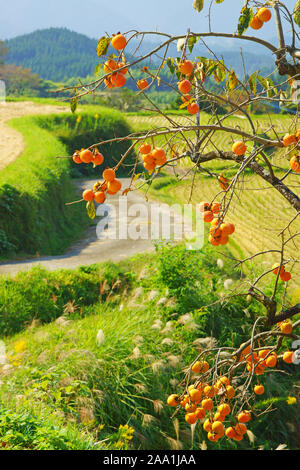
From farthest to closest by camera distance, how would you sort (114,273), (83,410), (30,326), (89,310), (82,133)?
(82,133), (114,273), (89,310), (30,326), (83,410)

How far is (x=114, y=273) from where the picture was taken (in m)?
6.68

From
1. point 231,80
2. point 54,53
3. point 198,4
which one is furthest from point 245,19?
point 54,53

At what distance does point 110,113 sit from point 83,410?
14.8 m

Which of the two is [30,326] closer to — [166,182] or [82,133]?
[166,182]

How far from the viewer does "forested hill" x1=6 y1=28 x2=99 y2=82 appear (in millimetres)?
109312

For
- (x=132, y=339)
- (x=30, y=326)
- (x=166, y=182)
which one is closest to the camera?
(x=132, y=339)

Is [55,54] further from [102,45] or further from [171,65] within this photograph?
[102,45]

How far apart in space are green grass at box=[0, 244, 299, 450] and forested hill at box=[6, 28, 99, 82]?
10364 cm

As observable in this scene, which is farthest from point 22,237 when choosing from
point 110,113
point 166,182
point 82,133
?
point 110,113

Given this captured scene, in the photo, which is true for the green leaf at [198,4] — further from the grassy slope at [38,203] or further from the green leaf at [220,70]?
the grassy slope at [38,203]

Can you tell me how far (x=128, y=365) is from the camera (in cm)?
465

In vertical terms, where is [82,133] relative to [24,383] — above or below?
above

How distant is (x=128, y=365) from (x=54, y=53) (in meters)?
132

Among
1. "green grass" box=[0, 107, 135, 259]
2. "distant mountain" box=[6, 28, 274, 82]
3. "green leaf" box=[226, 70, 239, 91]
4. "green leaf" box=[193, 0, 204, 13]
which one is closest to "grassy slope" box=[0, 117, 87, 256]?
"green grass" box=[0, 107, 135, 259]
